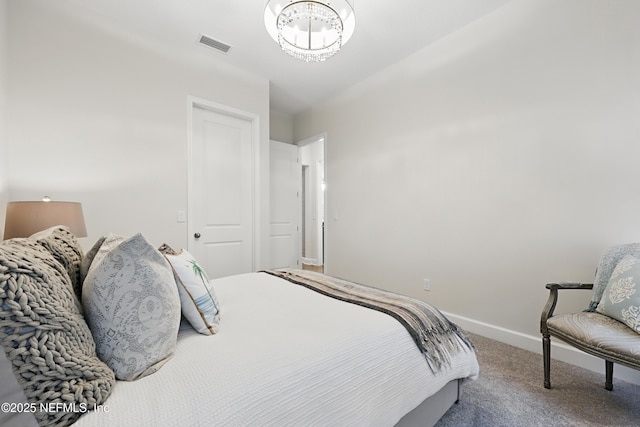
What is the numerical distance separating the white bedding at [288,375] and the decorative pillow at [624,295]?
0.85 meters

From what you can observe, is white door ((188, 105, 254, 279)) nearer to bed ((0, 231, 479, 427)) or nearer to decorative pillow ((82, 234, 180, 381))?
bed ((0, 231, 479, 427))

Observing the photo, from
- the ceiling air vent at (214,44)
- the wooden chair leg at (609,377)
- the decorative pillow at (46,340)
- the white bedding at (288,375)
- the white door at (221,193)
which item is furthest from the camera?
Answer: the white door at (221,193)

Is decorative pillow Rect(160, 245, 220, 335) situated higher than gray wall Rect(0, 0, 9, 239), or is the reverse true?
gray wall Rect(0, 0, 9, 239)

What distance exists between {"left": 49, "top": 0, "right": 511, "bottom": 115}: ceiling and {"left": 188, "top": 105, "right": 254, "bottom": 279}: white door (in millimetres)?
728

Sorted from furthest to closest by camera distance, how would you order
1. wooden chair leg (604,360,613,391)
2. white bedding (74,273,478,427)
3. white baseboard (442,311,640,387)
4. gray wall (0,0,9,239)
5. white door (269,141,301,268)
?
white door (269,141,301,268) < gray wall (0,0,9,239) < white baseboard (442,311,640,387) < wooden chair leg (604,360,613,391) < white bedding (74,273,478,427)

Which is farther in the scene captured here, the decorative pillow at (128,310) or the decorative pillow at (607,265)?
the decorative pillow at (607,265)

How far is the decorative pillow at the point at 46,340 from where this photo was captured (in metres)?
0.56

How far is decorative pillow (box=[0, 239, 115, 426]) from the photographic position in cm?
56

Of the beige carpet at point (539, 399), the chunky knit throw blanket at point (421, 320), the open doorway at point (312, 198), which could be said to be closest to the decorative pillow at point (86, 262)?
the chunky knit throw blanket at point (421, 320)

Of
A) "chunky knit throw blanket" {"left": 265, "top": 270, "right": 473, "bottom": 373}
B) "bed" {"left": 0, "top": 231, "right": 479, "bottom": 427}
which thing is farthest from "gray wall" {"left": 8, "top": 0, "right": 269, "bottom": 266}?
"chunky knit throw blanket" {"left": 265, "top": 270, "right": 473, "bottom": 373}

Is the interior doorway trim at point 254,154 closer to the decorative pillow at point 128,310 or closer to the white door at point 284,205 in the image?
the white door at point 284,205

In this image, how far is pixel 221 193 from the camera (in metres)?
3.31

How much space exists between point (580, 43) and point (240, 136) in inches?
129

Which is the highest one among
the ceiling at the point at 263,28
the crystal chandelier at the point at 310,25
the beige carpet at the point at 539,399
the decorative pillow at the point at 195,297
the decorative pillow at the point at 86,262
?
the ceiling at the point at 263,28
